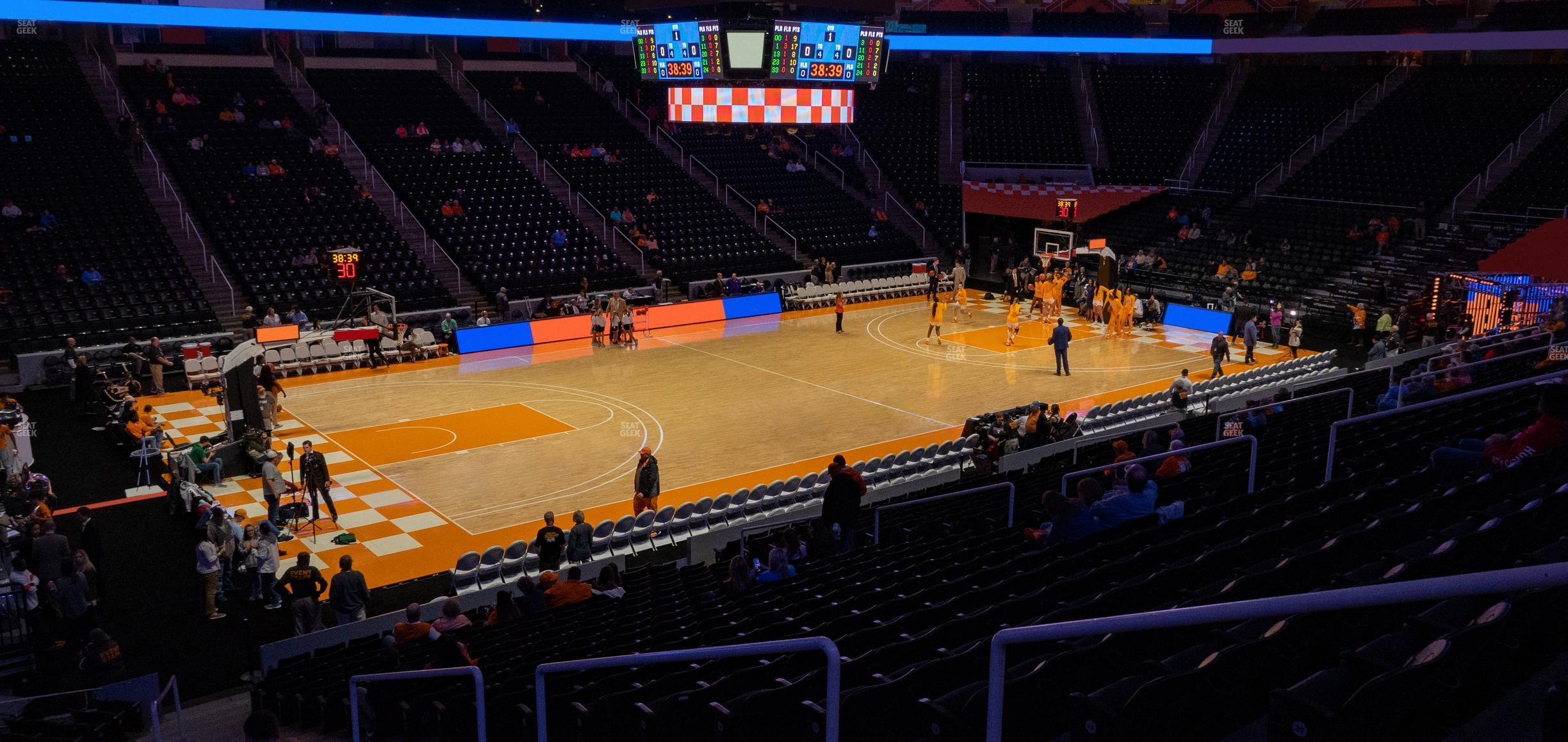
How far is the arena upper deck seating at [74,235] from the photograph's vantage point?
89.1ft

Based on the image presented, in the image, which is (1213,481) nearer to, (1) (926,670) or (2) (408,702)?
(1) (926,670)

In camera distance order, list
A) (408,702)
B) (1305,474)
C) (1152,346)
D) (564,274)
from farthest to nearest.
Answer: (564,274)
(1152,346)
(1305,474)
(408,702)

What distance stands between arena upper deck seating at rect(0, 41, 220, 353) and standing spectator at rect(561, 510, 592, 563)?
1822cm

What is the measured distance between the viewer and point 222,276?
103 feet

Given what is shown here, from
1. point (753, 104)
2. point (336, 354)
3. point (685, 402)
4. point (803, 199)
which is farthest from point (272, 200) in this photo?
point (803, 199)

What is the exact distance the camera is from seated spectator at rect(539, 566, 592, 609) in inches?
476

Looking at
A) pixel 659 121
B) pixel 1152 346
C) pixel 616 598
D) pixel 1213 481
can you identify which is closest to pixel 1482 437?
pixel 1213 481

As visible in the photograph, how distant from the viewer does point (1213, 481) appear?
1172 centimetres

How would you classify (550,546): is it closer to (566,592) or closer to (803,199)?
(566,592)

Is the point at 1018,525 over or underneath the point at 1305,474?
underneath

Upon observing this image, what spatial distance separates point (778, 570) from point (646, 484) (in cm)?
563

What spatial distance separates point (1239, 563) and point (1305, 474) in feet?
15.5

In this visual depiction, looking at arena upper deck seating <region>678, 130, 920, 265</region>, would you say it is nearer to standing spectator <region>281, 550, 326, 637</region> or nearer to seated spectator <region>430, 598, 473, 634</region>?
standing spectator <region>281, 550, 326, 637</region>

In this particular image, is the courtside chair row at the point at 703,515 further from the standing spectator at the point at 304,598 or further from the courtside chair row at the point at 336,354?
A: the courtside chair row at the point at 336,354
